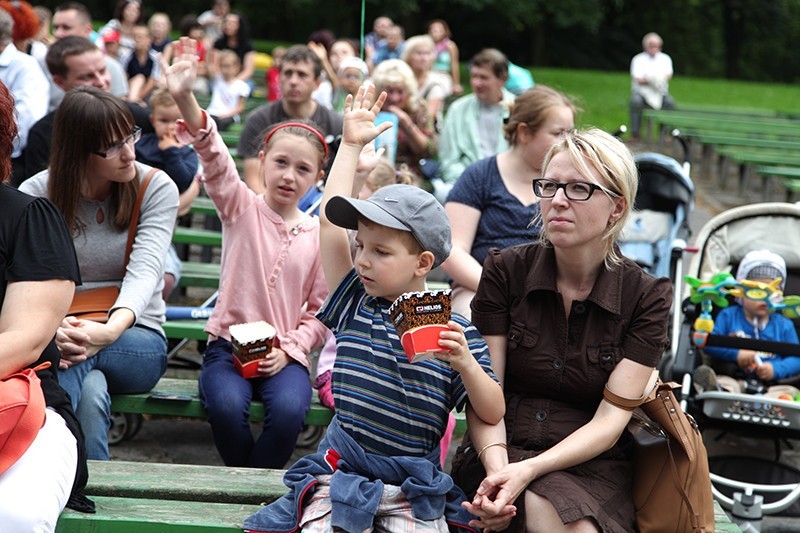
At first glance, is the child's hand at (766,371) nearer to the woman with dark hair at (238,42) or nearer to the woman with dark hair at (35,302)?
the woman with dark hair at (35,302)

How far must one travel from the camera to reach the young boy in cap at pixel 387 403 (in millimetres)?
2775

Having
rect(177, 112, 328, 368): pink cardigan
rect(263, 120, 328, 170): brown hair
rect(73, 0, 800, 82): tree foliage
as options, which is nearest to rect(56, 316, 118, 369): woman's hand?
rect(177, 112, 328, 368): pink cardigan

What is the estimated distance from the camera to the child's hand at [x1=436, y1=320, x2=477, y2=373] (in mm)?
2549

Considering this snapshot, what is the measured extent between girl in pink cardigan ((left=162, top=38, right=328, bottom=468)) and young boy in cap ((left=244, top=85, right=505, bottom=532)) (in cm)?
91

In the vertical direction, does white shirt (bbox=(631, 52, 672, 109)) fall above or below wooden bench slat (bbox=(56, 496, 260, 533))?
above

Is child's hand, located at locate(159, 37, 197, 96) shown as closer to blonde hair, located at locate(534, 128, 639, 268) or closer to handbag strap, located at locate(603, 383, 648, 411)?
blonde hair, located at locate(534, 128, 639, 268)

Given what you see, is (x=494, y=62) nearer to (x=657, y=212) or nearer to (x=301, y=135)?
(x=657, y=212)

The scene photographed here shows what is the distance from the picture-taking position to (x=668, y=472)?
2.88 m

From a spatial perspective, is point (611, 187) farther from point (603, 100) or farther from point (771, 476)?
point (603, 100)

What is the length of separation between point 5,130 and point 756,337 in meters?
3.67

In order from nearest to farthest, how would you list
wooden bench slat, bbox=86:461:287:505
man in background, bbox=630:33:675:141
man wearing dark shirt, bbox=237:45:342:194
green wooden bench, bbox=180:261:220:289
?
wooden bench slat, bbox=86:461:287:505 → green wooden bench, bbox=180:261:220:289 → man wearing dark shirt, bbox=237:45:342:194 → man in background, bbox=630:33:675:141

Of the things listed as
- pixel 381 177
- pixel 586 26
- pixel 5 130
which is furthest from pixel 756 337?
pixel 586 26

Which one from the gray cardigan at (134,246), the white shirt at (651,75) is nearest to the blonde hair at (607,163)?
the gray cardigan at (134,246)

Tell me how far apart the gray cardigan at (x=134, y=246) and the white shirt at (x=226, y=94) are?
294 inches
